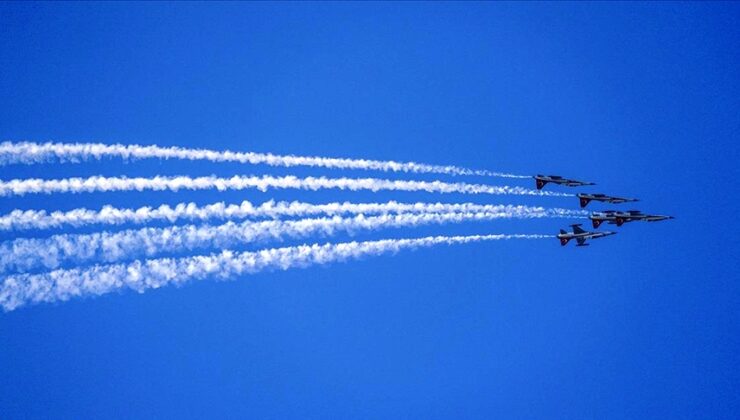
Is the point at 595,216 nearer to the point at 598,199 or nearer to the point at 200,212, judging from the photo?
the point at 598,199

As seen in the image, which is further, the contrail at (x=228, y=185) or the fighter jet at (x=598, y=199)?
the fighter jet at (x=598, y=199)

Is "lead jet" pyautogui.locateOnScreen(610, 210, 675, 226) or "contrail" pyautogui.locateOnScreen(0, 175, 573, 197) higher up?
"lead jet" pyautogui.locateOnScreen(610, 210, 675, 226)

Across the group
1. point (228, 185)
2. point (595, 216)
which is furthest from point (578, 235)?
point (228, 185)

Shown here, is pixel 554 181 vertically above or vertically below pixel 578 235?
above

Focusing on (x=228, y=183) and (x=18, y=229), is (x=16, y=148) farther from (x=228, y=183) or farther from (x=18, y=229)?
(x=228, y=183)

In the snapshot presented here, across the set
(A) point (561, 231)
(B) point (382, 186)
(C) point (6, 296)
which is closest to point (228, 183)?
(B) point (382, 186)
